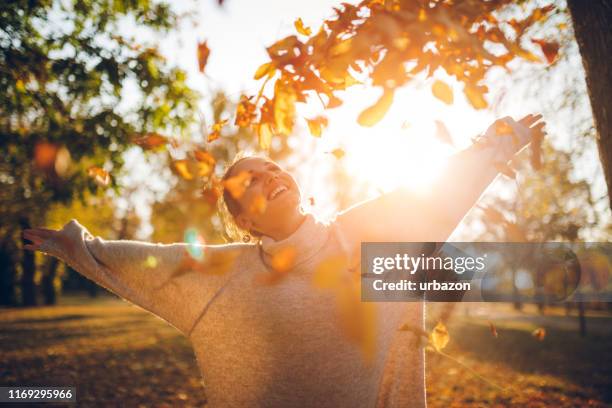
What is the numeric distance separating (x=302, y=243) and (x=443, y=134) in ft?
3.55

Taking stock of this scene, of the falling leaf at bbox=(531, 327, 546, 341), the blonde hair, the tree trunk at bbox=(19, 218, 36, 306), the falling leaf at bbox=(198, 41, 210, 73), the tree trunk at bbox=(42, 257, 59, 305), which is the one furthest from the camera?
the tree trunk at bbox=(42, 257, 59, 305)

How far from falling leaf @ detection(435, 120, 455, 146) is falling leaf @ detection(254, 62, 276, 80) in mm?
710

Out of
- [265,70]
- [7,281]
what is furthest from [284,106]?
[7,281]

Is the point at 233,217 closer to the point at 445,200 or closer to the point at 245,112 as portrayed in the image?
the point at 245,112

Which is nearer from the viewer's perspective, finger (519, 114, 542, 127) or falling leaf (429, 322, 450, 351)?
falling leaf (429, 322, 450, 351)

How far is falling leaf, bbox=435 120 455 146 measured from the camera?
1.45m

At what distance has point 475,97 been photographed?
4.85 feet

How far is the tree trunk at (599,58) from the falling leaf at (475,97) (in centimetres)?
128

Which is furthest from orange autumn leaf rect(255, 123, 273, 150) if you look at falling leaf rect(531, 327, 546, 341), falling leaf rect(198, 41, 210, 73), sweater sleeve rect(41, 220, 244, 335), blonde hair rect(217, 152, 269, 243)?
falling leaf rect(531, 327, 546, 341)

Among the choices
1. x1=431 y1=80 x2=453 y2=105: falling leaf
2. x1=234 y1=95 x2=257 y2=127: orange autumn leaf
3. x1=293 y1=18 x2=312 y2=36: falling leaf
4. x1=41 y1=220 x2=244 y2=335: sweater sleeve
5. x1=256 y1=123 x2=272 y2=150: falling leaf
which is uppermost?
x1=293 y1=18 x2=312 y2=36: falling leaf

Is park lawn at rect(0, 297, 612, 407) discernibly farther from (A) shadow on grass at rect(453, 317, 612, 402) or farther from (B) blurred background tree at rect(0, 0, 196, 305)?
(B) blurred background tree at rect(0, 0, 196, 305)

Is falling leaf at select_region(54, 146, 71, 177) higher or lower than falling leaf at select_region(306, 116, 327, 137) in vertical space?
higher

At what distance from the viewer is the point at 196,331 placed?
91.7 inches

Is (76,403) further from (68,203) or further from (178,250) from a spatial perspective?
(178,250)
